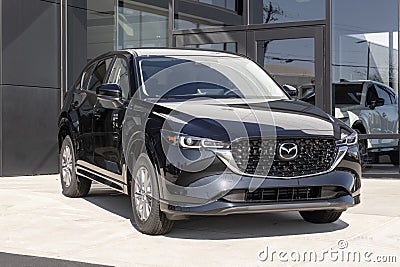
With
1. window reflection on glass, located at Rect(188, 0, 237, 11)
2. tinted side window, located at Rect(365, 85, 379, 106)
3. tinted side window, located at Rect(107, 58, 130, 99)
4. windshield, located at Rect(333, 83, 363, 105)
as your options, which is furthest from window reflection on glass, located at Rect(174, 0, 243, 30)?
tinted side window, located at Rect(107, 58, 130, 99)

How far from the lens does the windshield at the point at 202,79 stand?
707 centimetres

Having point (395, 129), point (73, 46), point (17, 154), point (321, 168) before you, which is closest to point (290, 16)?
point (395, 129)

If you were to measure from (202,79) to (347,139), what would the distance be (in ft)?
5.58

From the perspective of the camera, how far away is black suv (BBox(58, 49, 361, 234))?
5875mm

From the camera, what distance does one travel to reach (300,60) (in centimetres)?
1179

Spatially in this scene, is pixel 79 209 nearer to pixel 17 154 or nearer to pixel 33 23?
pixel 17 154

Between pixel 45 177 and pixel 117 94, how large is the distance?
6.02 m

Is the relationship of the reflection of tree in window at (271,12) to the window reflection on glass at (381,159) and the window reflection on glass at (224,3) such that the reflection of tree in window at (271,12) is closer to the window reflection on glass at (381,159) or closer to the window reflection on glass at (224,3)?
the window reflection on glass at (224,3)

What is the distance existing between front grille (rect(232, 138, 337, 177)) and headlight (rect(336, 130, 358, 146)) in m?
0.14

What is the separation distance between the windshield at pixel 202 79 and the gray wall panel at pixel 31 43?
18.8ft

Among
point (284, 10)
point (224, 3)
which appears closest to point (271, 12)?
point (284, 10)

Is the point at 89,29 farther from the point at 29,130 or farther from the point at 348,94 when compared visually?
the point at 348,94

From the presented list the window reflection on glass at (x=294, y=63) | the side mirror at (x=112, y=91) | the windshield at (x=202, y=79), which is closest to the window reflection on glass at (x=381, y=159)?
the window reflection on glass at (x=294, y=63)

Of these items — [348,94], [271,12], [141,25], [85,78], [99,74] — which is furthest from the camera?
[141,25]
